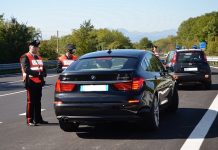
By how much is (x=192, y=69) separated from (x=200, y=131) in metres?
9.16

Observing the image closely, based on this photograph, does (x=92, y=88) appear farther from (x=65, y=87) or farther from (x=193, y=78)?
(x=193, y=78)

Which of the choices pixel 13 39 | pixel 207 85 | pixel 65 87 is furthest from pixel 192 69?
pixel 13 39

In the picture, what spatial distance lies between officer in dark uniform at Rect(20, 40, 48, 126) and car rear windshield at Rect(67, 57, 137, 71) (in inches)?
45.2

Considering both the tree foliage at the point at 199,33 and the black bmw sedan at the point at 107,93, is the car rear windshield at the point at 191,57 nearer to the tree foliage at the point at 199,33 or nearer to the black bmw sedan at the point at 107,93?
the black bmw sedan at the point at 107,93

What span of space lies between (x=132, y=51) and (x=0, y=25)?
34.4 metres

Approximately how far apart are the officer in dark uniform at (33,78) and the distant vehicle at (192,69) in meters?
8.20

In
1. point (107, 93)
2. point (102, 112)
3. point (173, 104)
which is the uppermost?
point (107, 93)

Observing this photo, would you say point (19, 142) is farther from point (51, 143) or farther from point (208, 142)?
point (208, 142)

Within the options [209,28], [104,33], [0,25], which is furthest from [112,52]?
[104,33]

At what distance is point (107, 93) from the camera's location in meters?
7.62

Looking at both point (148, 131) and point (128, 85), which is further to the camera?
point (148, 131)

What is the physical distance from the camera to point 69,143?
Answer: 7.41m

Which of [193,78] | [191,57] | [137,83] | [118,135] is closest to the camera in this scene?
[137,83]

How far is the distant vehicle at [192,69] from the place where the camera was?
16953mm
